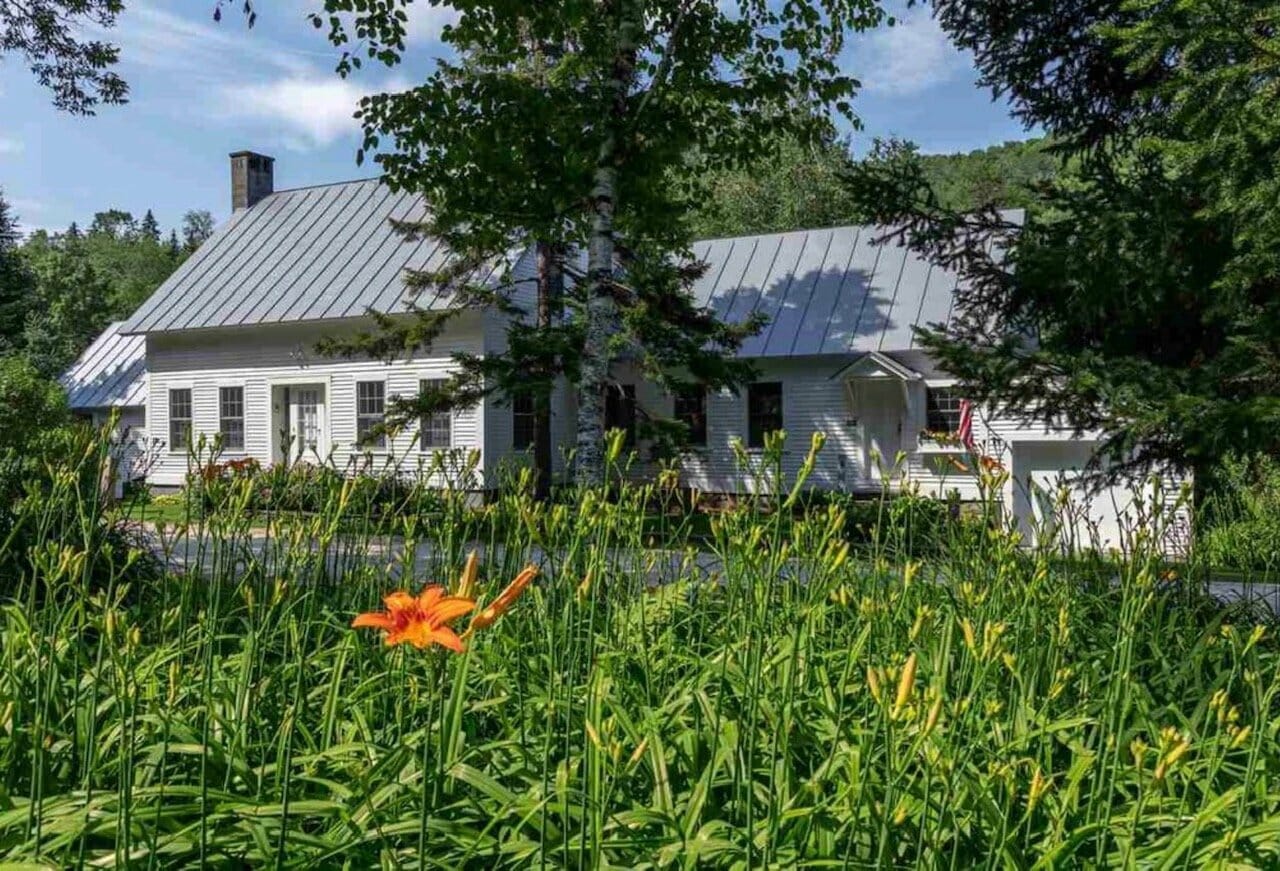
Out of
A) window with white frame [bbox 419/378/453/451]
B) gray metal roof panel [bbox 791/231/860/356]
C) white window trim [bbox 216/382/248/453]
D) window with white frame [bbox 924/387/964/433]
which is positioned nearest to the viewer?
window with white frame [bbox 924/387/964/433]

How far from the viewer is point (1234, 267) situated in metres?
6.37

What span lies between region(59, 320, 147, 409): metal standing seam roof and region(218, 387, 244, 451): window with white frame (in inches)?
121

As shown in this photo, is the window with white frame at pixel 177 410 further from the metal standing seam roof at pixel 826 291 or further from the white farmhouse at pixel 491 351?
the metal standing seam roof at pixel 826 291

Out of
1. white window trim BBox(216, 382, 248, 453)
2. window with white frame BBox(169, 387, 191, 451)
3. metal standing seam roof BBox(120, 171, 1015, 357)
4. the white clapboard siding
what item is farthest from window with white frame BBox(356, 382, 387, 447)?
window with white frame BBox(169, 387, 191, 451)

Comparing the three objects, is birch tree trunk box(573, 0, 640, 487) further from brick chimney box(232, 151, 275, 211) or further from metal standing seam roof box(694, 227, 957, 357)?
brick chimney box(232, 151, 275, 211)

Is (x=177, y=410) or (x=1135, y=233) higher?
(x=1135, y=233)

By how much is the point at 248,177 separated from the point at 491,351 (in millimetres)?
11279

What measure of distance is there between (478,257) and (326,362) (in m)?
6.59

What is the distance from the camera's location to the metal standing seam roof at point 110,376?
25344 mm

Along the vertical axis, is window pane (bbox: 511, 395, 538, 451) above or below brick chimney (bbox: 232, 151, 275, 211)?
below

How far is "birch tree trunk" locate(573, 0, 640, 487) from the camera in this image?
31.9ft

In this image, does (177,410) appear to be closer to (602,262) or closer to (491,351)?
(491,351)

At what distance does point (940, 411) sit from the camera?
18.5 m

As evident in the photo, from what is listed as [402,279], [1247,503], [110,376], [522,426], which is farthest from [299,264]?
[1247,503]
